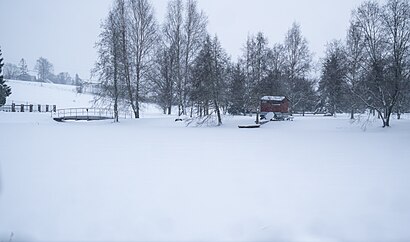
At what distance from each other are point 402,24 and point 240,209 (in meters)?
24.6

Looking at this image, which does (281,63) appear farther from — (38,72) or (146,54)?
(38,72)

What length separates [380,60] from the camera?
2295 cm

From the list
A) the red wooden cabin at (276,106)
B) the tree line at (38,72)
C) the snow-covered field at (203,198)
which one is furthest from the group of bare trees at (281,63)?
the tree line at (38,72)

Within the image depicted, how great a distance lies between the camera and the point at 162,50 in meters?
36.8

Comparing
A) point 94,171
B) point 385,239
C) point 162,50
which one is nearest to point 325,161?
→ point 385,239

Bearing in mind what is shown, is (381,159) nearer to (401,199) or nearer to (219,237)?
(401,199)

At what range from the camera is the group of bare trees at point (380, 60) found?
21.7 metres

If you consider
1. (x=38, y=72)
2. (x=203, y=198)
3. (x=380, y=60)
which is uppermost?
(x=38, y=72)

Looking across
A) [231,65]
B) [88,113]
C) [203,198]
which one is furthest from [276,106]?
[203,198]

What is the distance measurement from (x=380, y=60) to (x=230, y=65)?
13.2 meters

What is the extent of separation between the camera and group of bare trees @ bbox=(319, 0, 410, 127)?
2173cm

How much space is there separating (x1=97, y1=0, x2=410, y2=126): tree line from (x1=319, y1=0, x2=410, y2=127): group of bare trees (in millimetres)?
77

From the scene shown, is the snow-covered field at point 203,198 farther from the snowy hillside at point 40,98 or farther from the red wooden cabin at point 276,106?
the snowy hillside at point 40,98

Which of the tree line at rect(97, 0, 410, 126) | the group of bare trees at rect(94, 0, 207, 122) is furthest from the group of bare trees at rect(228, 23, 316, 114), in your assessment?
the group of bare trees at rect(94, 0, 207, 122)
